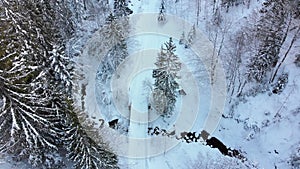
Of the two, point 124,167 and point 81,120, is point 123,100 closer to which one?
point 124,167

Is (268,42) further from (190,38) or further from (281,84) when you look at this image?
(190,38)

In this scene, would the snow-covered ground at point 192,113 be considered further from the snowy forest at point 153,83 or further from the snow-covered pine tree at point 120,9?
the snow-covered pine tree at point 120,9

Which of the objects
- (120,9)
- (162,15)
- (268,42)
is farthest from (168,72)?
(162,15)

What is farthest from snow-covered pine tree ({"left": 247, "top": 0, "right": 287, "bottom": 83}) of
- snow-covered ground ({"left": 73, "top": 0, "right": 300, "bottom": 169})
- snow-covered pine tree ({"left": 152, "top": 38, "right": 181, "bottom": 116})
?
snow-covered pine tree ({"left": 152, "top": 38, "right": 181, "bottom": 116})

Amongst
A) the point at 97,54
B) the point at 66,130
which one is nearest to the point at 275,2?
the point at 97,54

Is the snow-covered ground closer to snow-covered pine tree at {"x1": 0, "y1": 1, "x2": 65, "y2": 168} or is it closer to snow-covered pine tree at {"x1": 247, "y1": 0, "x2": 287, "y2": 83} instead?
snow-covered pine tree at {"x1": 247, "y1": 0, "x2": 287, "y2": 83}

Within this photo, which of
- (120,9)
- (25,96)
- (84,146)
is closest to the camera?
(25,96)

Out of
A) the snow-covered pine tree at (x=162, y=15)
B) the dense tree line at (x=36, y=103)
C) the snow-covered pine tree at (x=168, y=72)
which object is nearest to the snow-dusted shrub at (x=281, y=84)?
the snow-covered pine tree at (x=168, y=72)
